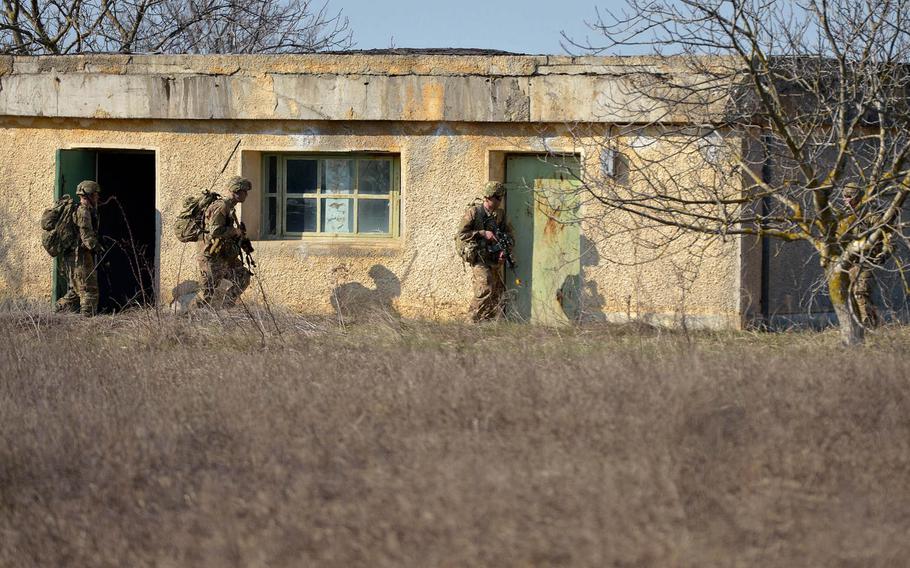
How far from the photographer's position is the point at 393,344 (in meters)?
8.61

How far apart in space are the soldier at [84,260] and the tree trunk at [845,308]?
667 cm

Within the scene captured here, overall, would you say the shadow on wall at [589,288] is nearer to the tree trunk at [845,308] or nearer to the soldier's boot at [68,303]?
the tree trunk at [845,308]

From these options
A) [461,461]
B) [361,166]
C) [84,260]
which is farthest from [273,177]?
[461,461]

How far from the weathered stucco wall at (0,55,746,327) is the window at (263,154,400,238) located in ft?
0.67

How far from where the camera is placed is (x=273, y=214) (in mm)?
11469

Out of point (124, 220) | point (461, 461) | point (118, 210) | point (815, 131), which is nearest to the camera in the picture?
point (461, 461)

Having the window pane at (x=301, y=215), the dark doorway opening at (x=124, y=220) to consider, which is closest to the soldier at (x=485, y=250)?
the window pane at (x=301, y=215)

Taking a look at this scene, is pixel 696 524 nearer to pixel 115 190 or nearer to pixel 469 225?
pixel 469 225

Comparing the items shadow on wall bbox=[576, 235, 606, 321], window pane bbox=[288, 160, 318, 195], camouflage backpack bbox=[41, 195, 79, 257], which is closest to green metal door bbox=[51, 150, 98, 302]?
camouflage backpack bbox=[41, 195, 79, 257]

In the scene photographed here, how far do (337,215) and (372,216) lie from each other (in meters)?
0.34

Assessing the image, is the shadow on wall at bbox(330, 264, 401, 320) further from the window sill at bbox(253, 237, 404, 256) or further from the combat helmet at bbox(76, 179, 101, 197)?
the combat helmet at bbox(76, 179, 101, 197)

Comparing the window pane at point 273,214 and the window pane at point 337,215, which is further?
the window pane at point 273,214

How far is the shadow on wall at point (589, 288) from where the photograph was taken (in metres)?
10.6

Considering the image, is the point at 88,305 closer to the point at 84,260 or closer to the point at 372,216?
the point at 84,260
